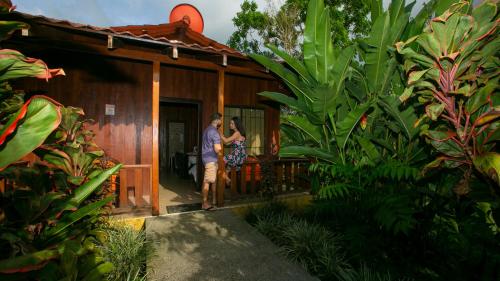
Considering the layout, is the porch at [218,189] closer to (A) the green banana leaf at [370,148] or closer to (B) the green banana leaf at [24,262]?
(A) the green banana leaf at [370,148]

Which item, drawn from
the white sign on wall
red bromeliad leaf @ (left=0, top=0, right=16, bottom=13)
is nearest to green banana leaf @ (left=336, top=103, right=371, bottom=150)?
red bromeliad leaf @ (left=0, top=0, right=16, bottom=13)

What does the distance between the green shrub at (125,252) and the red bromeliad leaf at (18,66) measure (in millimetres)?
2383

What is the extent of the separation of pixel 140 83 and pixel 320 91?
4.69m

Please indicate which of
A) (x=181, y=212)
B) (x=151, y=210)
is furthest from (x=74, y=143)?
(x=181, y=212)

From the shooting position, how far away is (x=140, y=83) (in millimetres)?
6414

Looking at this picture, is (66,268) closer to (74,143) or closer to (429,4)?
(74,143)

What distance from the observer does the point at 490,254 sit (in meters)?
2.16

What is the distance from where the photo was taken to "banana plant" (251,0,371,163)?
357cm

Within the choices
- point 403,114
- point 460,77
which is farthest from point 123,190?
point 460,77

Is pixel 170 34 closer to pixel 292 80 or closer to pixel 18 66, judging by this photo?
pixel 292 80

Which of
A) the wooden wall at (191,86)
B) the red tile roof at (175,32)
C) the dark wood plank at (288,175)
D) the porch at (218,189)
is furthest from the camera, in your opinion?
the wooden wall at (191,86)

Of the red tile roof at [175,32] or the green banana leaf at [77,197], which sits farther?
the red tile roof at [175,32]

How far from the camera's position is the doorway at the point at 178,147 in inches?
308

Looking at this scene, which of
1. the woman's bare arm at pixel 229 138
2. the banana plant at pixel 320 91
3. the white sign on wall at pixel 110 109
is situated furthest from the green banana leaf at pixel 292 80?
the white sign on wall at pixel 110 109
